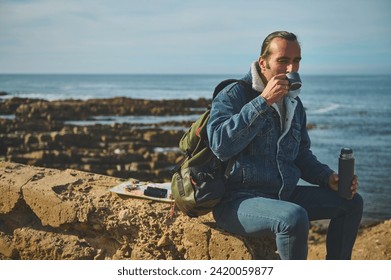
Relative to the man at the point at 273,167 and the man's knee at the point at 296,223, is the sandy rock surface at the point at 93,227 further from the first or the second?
the man's knee at the point at 296,223

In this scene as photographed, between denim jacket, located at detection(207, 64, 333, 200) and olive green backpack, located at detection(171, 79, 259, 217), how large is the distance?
66 millimetres

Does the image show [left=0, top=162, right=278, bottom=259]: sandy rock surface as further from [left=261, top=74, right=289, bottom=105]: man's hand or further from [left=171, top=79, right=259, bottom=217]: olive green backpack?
[left=261, top=74, right=289, bottom=105]: man's hand

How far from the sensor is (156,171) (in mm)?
12734

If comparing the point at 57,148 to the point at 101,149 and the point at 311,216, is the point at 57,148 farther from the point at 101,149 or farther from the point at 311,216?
the point at 311,216

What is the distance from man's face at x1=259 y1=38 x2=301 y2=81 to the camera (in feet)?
8.64

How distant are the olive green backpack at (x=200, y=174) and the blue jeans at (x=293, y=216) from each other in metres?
0.11

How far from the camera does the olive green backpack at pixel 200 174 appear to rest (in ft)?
8.63

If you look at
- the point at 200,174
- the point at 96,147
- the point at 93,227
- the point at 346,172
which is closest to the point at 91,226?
the point at 93,227

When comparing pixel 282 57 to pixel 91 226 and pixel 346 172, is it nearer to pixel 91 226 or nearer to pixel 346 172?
pixel 346 172

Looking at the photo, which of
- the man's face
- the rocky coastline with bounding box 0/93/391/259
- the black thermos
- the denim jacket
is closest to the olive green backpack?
the denim jacket

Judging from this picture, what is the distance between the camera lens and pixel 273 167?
8.82ft

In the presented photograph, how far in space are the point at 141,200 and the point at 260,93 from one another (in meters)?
1.14

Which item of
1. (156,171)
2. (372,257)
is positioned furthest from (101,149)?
(372,257)

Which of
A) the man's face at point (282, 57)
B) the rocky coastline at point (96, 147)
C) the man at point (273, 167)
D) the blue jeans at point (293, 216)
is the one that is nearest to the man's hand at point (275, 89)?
the man at point (273, 167)
